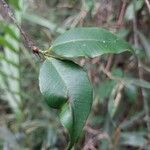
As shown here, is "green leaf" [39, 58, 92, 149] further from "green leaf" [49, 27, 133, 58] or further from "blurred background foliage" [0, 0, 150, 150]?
"blurred background foliage" [0, 0, 150, 150]

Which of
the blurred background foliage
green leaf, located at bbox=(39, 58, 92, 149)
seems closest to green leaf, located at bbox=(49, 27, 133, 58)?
green leaf, located at bbox=(39, 58, 92, 149)

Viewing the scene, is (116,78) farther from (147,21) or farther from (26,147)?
(26,147)

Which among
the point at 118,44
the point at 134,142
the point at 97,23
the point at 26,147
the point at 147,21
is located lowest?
the point at 134,142

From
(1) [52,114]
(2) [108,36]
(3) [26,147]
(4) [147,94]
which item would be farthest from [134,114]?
(2) [108,36]

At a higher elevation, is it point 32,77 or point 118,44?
point 118,44

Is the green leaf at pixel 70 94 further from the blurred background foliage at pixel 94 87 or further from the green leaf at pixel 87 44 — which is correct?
the blurred background foliage at pixel 94 87

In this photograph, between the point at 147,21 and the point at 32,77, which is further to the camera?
the point at 32,77

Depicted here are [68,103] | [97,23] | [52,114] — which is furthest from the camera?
[52,114]
